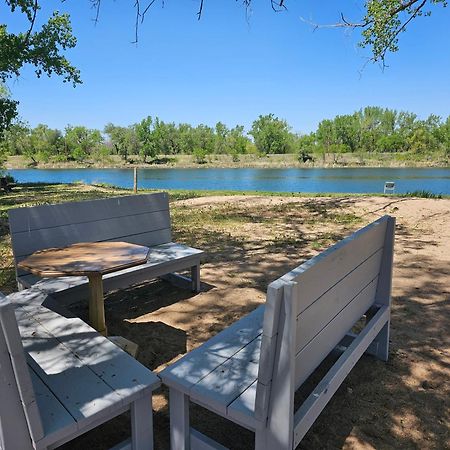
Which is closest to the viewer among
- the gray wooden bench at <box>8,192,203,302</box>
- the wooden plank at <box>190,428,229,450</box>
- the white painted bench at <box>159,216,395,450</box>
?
the white painted bench at <box>159,216,395,450</box>

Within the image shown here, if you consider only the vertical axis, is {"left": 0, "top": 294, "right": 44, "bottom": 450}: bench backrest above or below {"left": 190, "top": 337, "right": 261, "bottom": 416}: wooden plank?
above

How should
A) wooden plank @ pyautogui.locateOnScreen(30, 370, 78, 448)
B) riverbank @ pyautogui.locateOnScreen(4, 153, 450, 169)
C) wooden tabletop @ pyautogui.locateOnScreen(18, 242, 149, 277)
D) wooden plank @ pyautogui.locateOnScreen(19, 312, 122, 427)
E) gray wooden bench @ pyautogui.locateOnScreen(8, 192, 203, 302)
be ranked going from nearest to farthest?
→ wooden plank @ pyautogui.locateOnScreen(30, 370, 78, 448)
wooden plank @ pyautogui.locateOnScreen(19, 312, 122, 427)
wooden tabletop @ pyautogui.locateOnScreen(18, 242, 149, 277)
gray wooden bench @ pyautogui.locateOnScreen(8, 192, 203, 302)
riverbank @ pyautogui.locateOnScreen(4, 153, 450, 169)

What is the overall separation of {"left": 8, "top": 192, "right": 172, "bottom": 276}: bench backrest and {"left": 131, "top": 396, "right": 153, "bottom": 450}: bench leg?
227cm

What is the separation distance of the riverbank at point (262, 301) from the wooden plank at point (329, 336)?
1.84ft

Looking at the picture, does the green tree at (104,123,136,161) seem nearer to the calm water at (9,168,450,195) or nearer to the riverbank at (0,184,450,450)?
the calm water at (9,168,450,195)

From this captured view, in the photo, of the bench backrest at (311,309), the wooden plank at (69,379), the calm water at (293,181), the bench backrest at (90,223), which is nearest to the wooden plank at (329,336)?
the bench backrest at (311,309)

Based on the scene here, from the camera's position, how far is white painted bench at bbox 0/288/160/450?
4.58ft

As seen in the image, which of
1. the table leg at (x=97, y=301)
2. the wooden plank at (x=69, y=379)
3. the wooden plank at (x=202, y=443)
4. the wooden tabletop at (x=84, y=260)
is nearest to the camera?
the wooden plank at (x=69, y=379)

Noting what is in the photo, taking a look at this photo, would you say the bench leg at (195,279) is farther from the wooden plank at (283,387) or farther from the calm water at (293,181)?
the calm water at (293,181)

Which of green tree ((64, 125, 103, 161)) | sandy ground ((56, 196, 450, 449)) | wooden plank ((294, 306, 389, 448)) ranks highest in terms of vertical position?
green tree ((64, 125, 103, 161))

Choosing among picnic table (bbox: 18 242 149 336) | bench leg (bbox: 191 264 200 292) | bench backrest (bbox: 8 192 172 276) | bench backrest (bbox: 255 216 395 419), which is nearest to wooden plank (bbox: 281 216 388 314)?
bench backrest (bbox: 255 216 395 419)

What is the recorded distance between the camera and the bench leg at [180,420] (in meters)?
1.87

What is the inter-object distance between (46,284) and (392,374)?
9.96ft

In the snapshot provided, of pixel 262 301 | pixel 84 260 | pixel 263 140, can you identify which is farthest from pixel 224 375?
pixel 263 140
